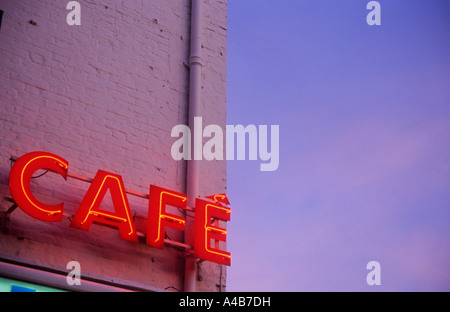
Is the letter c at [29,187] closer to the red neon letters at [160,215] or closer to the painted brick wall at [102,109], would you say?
the painted brick wall at [102,109]

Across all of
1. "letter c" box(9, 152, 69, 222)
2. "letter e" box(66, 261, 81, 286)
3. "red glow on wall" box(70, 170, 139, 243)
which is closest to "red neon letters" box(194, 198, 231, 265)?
"red glow on wall" box(70, 170, 139, 243)

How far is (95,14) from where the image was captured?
9.44 m

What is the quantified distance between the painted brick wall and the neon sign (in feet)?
1.13

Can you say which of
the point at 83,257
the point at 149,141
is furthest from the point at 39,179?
the point at 149,141

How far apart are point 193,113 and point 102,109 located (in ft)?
4.26

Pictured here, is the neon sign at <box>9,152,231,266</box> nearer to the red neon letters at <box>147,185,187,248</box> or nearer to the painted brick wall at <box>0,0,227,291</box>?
the red neon letters at <box>147,185,187,248</box>

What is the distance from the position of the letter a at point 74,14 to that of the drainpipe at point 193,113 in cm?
167

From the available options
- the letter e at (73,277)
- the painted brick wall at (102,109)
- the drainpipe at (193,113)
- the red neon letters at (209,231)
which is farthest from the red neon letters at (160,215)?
the letter e at (73,277)

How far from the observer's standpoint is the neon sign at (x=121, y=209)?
7.36 m

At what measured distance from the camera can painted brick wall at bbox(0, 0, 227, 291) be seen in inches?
312

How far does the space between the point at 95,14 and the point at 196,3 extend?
1648 mm
